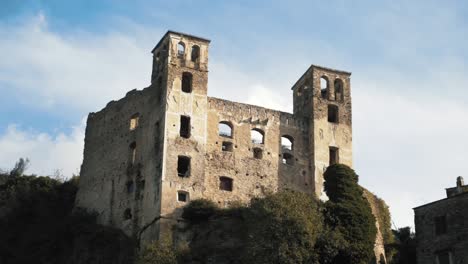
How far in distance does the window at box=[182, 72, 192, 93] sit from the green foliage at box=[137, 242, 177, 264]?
11.6 metres

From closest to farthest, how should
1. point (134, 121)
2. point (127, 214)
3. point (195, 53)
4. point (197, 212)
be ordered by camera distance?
point (197, 212), point (127, 214), point (195, 53), point (134, 121)

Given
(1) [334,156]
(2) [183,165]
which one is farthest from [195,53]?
(1) [334,156]

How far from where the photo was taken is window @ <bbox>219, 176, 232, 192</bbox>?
50594 mm

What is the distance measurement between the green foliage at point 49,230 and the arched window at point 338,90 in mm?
17435

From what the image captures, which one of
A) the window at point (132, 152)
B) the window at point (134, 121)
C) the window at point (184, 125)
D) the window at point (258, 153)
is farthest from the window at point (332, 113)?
the window at point (132, 152)

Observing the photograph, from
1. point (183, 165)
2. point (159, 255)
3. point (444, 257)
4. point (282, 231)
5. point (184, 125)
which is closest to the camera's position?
point (444, 257)

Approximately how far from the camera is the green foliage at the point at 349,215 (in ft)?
144

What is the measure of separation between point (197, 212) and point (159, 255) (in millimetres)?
4958

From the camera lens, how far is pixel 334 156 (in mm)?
54219

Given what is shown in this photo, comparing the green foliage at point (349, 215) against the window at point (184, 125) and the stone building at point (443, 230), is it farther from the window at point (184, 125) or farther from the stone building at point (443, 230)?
the window at point (184, 125)

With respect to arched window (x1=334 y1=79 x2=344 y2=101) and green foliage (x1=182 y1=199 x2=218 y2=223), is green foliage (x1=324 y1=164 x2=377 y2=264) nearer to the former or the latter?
green foliage (x1=182 y1=199 x2=218 y2=223)

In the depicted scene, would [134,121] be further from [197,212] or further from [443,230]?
[443,230]

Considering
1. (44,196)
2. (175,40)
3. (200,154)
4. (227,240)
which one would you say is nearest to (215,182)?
(200,154)

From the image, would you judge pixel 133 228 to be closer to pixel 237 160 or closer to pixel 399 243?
pixel 237 160
